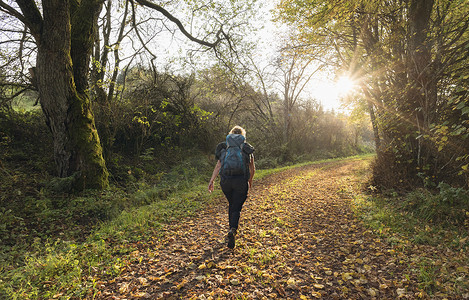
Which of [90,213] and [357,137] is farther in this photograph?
[357,137]

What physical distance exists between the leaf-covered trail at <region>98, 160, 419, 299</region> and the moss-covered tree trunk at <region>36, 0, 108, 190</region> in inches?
140

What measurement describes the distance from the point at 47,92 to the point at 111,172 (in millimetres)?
3110

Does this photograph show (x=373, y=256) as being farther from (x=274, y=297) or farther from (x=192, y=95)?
(x=192, y=95)

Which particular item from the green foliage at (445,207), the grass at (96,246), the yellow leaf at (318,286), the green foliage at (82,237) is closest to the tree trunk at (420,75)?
the green foliage at (445,207)

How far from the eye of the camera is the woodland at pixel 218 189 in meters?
3.35

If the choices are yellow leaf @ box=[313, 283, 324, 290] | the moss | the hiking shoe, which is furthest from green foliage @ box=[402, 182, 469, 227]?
the moss

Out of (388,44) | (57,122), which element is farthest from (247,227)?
(388,44)

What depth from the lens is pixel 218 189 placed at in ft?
29.4

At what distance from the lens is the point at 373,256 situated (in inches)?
156

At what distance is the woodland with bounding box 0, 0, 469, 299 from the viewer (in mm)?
3348

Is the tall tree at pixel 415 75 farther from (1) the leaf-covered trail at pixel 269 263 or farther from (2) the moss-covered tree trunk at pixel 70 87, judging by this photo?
(2) the moss-covered tree trunk at pixel 70 87

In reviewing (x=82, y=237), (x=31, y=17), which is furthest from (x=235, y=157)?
(x=31, y=17)

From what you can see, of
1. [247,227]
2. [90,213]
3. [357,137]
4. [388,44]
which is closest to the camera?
[247,227]

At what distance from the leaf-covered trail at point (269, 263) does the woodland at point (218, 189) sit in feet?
0.09
